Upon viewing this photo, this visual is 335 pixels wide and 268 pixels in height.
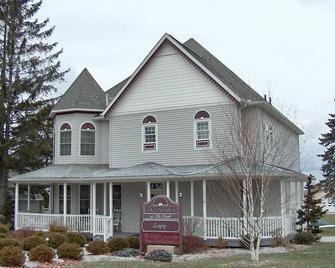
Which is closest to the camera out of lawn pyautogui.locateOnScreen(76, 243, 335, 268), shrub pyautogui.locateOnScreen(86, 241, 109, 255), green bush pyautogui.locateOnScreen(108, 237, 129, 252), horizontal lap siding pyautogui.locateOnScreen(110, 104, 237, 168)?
lawn pyautogui.locateOnScreen(76, 243, 335, 268)

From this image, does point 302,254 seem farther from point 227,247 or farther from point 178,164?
point 178,164

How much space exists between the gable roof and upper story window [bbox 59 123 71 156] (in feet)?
3.31

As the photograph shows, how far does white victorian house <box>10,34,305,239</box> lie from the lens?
23.3 meters

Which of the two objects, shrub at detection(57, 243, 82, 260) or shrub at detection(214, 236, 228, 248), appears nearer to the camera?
shrub at detection(57, 243, 82, 260)

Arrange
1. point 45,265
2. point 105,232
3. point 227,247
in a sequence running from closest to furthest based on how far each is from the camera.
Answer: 1. point 45,265
2. point 227,247
3. point 105,232

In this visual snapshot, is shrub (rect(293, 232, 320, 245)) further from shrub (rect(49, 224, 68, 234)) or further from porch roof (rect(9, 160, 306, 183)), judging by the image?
shrub (rect(49, 224, 68, 234))

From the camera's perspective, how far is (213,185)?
943 inches

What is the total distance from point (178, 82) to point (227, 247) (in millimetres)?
8495

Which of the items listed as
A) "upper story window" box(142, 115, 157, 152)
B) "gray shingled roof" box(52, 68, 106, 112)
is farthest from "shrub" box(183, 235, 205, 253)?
"gray shingled roof" box(52, 68, 106, 112)

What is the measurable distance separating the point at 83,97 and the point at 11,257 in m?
A: 15.6

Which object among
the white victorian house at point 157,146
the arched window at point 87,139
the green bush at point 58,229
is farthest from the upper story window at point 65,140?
the green bush at point 58,229

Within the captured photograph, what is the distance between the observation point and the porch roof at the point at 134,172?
21.3 m

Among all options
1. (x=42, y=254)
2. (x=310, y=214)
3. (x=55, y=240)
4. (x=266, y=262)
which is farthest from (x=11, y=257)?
(x=310, y=214)

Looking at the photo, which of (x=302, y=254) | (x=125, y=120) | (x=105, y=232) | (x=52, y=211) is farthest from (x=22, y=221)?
(x=302, y=254)
